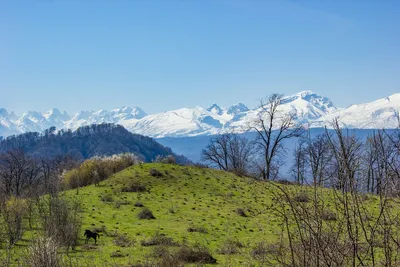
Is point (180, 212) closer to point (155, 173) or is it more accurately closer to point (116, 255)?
point (155, 173)

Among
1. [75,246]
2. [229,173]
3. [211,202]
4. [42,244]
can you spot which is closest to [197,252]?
[75,246]

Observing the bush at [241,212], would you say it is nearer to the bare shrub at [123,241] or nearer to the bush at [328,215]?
the bare shrub at [123,241]

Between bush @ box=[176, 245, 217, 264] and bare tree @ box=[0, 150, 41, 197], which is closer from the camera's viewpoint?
bush @ box=[176, 245, 217, 264]

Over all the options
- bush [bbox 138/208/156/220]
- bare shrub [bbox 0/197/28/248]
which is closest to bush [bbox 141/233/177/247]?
bare shrub [bbox 0/197/28/248]

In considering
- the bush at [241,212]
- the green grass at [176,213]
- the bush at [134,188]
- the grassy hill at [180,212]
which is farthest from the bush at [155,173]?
the bush at [241,212]

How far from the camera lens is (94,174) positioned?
173 ft

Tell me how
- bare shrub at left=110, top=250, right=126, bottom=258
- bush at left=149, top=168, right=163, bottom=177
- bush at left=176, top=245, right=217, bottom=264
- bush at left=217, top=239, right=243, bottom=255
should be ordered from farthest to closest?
bush at left=149, top=168, right=163, bottom=177 → bush at left=217, top=239, right=243, bottom=255 → bare shrub at left=110, top=250, right=126, bottom=258 → bush at left=176, top=245, right=217, bottom=264

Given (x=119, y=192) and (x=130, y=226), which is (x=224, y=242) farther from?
(x=119, y=192)

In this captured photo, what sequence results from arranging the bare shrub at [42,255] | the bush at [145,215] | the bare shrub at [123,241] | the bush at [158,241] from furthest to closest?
the bush at [145,215]
the bare shrub at [123,241]
the bush at [158,241]
the bare shrub at [42,255]

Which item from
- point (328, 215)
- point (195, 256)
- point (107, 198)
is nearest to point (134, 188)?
point (107, 198)

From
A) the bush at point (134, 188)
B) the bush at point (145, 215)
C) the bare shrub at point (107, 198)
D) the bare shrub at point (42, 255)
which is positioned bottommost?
the bush at point (145, 215)

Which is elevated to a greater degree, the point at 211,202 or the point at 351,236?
the point at 351,236

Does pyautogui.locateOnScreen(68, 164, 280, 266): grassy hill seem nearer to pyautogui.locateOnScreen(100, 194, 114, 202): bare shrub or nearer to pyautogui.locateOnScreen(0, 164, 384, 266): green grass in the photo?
pyautogui.locateOnScreen(0, 164, 384, 266): green grass

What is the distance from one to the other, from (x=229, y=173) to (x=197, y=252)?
113ft
